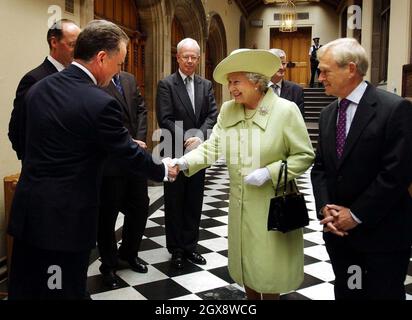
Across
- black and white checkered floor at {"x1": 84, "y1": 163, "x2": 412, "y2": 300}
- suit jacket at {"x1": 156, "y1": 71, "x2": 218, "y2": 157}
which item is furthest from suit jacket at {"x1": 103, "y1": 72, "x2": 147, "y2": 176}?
black and white checkered floor at {"x1": 84, "y1": 163, "x2": 412, "y2": 300}

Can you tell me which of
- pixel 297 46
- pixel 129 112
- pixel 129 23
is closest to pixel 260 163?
pixel 129 112

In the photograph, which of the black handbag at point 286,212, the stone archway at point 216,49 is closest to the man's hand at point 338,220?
the black handbag at point 286,212

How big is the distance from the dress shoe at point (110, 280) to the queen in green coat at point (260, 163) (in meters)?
1.16

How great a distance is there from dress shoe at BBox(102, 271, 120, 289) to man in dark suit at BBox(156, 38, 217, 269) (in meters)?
0.58

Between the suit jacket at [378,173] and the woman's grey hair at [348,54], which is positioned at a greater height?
the woman's grey hair at [348,54]

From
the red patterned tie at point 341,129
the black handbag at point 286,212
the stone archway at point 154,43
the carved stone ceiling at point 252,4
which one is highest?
the carved stone ceiling at point 252,4

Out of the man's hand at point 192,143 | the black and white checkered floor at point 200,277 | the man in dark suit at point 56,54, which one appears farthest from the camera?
the man's hand at point 192,143

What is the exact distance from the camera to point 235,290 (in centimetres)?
325

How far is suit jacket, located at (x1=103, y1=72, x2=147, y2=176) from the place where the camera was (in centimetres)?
325

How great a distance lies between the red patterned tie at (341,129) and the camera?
6.80 feet

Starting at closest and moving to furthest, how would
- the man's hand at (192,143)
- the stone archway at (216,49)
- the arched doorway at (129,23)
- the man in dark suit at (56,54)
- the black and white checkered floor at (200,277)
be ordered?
the man in dark suit at (56,54) < the black and white checkered floor at (200,277) < the man's hand at (192,143) < the arched doorway at (129,23) < the stone archway at (216,49)

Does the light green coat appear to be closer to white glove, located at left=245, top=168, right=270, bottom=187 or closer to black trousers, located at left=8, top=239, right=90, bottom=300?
white glove, located at left=245, top=168, right=270, bottom=187

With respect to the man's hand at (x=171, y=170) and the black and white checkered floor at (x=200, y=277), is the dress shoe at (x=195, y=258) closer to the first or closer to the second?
the black and white checkered floor at (x=200, y=277)
